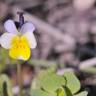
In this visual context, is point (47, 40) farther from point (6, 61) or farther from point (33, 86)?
point (33, 86)

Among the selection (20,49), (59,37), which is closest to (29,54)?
(20,49)

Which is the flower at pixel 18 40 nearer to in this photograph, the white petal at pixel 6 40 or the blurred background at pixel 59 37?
the white petal at pixel 6 40

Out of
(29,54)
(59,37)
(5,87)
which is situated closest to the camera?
(29,54)

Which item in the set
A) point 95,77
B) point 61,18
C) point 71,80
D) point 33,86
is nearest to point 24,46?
point 71,80

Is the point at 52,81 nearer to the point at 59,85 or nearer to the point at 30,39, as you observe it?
the point at 59,85

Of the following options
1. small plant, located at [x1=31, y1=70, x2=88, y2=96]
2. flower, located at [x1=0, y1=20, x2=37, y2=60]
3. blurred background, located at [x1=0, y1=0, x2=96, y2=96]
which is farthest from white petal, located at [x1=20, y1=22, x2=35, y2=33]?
blurred background, located at [x1=0, y1=0, x2=96, y2=96]

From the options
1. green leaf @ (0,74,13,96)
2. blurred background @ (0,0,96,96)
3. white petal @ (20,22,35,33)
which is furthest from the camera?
blurred background @ (0,0,96,96)

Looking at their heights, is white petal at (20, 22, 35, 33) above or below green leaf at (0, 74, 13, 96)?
above

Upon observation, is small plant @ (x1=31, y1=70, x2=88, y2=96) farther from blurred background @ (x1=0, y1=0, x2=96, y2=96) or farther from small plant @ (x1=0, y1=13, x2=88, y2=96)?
blurred background @ (x1=0, y1=0, x2=96, y2=96)
